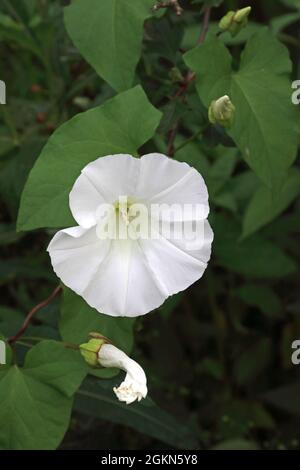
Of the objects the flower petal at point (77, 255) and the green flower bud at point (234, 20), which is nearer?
the flower petal at point (77, 255)

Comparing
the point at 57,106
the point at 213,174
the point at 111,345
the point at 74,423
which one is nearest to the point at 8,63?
the point at 57,106

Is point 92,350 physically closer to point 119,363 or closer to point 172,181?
point 119,363

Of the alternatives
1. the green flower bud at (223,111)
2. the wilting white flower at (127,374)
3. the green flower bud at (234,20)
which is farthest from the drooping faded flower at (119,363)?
the green flower bud at (234,20)

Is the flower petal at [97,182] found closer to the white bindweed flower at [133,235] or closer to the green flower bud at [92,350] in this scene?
the white bindweed flower at [133,235]

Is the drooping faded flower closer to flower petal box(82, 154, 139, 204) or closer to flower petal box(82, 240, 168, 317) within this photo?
flower petal box(82, 240, 168, 317)

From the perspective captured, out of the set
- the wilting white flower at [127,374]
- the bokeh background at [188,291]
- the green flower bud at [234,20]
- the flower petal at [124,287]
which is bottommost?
the bokeh background at [188,291]

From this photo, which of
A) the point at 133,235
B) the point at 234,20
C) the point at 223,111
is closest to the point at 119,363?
the point at 133,235

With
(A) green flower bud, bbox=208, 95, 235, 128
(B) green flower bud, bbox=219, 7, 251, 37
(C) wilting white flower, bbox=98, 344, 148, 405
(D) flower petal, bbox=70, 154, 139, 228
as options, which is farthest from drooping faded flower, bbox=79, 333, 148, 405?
(B) green flower bud, bbox=219, 7, 251, 37
